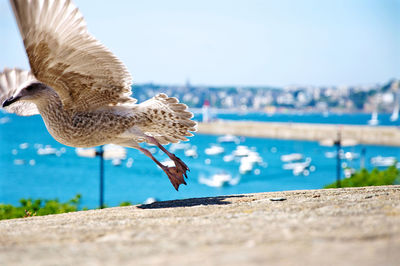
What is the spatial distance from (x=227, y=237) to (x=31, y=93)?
346cm

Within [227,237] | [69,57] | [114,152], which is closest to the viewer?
[227,237]

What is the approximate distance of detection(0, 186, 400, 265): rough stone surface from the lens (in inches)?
97.3

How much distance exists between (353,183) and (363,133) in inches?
2751

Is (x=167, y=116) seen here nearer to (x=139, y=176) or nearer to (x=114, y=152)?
(x=114, y=152)

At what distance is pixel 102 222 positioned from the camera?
4.11 meters

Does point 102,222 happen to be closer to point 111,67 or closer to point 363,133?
point 111,67

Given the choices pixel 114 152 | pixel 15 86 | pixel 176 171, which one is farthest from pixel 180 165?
pixel 114 152

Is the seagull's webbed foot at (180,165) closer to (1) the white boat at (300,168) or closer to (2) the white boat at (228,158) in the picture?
(1) the white boat at (300,168)

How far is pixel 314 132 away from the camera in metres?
95.5

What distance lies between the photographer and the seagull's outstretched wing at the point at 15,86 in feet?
22.9

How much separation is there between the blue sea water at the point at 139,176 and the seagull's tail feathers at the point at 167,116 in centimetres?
2815

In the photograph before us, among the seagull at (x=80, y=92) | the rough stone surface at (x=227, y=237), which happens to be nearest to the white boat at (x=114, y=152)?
the seagull at (x=80, y=92)

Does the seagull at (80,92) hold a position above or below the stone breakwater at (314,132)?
above

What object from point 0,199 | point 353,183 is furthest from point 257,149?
point 353,183
